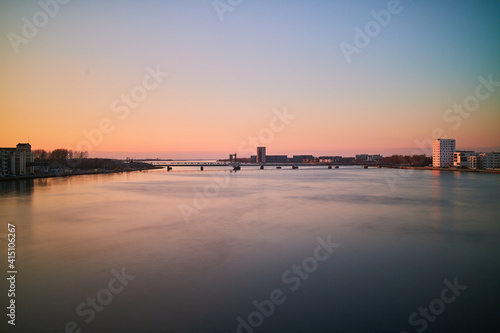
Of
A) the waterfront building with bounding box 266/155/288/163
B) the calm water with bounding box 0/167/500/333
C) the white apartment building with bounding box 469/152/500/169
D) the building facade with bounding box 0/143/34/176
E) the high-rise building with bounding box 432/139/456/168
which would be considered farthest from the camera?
the waterfront building with bounding box 266/155/288/163

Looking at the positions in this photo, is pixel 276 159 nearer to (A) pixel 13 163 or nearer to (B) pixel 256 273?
(A) pixel 13 163

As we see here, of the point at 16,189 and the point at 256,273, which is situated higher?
the point at 16,189

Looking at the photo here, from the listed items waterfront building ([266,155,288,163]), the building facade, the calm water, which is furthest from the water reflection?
waterfront building ([266,155,288,163])

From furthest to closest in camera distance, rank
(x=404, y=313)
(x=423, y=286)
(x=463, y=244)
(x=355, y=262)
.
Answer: (x=463, y=244) → (x=355, y=262) → (x=423, y=286) → (x=404, y=313)

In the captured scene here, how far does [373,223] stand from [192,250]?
6.50 meters

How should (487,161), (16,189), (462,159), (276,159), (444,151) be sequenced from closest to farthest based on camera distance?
(16,189)
(487,161)
(462,159)
(444,151)
(276,159)

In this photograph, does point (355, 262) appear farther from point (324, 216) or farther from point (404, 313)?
point (324, 216)

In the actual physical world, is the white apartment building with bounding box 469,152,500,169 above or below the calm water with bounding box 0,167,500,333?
above

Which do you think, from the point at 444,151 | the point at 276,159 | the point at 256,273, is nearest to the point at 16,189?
the point at 256,273

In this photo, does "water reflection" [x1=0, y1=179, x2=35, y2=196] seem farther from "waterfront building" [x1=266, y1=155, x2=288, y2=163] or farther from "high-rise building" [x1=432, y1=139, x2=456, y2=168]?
"waterfront building" [x1=266, y1=155, x2=288, y2=163]

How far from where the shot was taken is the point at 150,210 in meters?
13.4

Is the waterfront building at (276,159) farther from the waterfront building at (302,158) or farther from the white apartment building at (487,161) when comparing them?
the white apartment building at (487,161)

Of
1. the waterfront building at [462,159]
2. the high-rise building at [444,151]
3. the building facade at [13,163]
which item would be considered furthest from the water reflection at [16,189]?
the high-rise building at [444,151]

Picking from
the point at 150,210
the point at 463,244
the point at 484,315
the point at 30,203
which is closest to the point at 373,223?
the point at 463,244
